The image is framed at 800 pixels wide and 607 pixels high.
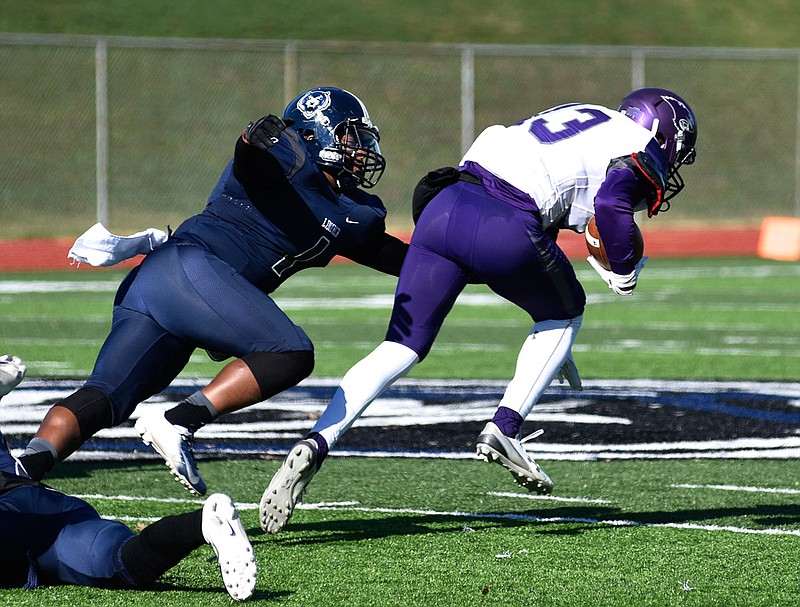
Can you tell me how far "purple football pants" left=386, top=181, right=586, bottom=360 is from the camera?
501 centimetres

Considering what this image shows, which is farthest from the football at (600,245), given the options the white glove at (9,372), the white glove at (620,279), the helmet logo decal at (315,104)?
the white glove at (9,372)

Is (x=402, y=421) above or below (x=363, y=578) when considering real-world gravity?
below

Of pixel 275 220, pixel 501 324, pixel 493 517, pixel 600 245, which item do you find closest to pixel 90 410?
pixel 275 220

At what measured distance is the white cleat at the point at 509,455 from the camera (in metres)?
4.91

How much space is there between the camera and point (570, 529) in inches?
201

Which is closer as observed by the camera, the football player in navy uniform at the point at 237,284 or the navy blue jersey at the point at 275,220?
the football player in navy uniform at the point at 237,284

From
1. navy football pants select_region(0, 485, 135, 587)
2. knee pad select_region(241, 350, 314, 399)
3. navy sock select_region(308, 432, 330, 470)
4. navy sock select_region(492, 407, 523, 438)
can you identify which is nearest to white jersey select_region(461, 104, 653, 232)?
navy sock select_region(492, 407, 523, 438)

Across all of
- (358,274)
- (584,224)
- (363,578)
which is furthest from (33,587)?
(358,274)

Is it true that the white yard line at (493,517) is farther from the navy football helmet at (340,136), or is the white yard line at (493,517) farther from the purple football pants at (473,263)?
the navy football helmet at (340,136)

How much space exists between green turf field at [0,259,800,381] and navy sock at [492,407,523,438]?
4.36 meters

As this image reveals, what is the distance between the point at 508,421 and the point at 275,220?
3.54 ft

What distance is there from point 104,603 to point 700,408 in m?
4.87

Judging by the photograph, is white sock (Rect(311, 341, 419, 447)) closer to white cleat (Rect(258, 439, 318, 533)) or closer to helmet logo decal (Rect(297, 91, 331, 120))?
white cleat (Rect(258, 439, 318, 533))

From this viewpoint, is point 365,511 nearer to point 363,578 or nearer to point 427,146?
point 363,578
